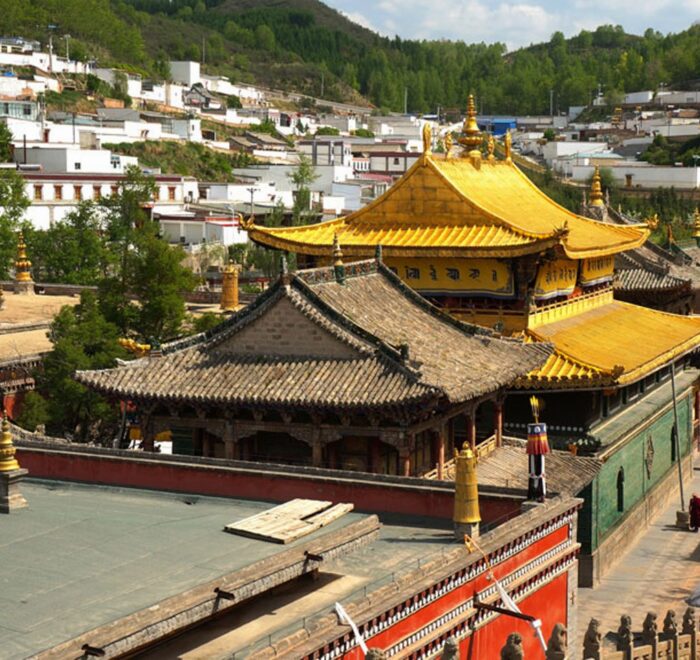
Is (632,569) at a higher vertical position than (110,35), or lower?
lower

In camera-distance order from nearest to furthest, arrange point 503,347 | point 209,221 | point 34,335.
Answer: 1. point 503,347
2. point 34,335
3. point 209,221

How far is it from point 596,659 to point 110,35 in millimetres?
148586

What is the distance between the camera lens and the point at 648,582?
104 feet

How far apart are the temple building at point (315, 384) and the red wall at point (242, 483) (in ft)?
8.32

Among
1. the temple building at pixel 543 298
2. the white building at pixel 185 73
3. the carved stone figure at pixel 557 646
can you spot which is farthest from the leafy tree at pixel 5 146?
the white building at pixel 185 73

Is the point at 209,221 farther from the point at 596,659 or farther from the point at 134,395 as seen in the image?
the point at 596,659

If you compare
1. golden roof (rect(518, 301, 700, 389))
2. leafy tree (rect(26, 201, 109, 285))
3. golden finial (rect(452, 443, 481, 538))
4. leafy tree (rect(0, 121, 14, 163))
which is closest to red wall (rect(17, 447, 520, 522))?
golden finial (rect(452, 443, 481, 538))

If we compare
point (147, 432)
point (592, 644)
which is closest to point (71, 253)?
point (147, 432)

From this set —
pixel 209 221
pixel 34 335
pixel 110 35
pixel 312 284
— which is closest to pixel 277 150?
pixel 110 35

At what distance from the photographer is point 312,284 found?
27.8m

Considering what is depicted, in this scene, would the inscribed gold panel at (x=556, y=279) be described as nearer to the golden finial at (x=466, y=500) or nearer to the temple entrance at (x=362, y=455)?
the temple entrance at (x=362, y=455)

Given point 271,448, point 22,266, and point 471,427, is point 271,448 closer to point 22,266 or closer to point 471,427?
point 471,427

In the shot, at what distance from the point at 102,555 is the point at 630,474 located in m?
19.5

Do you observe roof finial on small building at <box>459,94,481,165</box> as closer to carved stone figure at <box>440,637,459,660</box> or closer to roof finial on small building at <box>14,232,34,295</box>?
carved stone figure at <box>440,637,459,660</box>
